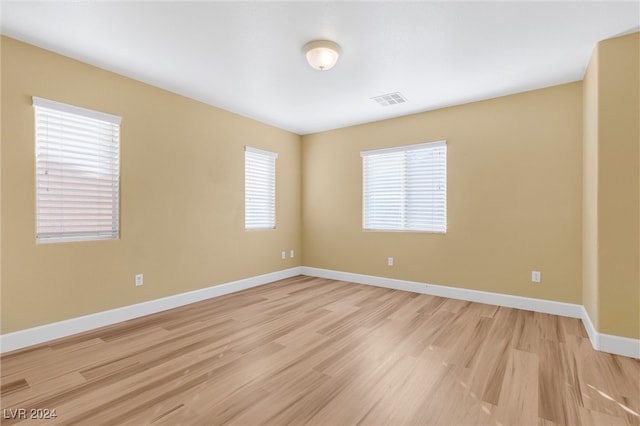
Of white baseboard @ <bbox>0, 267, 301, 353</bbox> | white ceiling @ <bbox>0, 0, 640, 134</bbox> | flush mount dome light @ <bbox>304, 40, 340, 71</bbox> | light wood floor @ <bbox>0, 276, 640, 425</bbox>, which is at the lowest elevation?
light wood floor @ <bbox>0, 276, 640, 425</bbox>

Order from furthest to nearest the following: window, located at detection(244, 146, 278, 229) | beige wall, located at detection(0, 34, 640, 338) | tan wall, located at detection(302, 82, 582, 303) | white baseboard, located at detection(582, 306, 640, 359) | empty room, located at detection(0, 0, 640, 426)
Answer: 1. window, located at detection(244, 146, 278, 229)
2. tan wall, located at detection(302, 82, 582, 303)
3. beige wall, located at detection(0, 34, 640, 338)
4. white baseboard, located at detection(582, 306, 640, 359)
5. empty room, located at detection(0, 0, 640, 426)

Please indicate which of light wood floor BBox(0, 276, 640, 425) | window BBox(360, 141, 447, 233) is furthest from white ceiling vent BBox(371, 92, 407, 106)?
light wood floor BBox(0, 276, 640, 425)

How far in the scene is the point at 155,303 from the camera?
3.61 meters

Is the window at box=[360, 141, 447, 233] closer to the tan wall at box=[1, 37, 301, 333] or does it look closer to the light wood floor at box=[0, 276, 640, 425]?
the light wood floor at box=[0, 276, 640, 425]

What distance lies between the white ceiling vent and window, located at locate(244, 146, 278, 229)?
6.68 feet

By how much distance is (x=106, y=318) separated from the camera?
3.20m

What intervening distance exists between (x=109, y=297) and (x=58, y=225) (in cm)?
88

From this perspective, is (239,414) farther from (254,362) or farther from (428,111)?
(428,111)

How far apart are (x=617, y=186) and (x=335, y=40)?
107 inches

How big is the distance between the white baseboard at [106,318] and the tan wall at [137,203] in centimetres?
7

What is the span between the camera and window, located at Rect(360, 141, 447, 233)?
4391mm

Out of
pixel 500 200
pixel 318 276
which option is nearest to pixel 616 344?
pixel 500 200

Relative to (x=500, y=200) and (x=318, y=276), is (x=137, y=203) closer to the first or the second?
(x=318, y=276)

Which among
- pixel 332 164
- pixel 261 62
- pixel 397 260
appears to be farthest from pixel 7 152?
pixel 397 260
